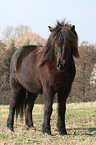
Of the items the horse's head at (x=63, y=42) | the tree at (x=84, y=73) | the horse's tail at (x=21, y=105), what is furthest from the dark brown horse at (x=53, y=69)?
the tree at (x=84, y=73)

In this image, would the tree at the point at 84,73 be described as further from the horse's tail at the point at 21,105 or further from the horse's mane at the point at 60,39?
the horse's mane at the point at 60,39

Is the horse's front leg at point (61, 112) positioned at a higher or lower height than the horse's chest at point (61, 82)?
lower

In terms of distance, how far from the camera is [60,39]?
5.52 m

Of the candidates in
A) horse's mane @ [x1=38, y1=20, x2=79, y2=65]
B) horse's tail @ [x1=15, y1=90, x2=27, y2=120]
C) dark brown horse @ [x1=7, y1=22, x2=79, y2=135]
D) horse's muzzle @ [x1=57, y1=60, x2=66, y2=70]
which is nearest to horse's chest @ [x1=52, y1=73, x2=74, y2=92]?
dark brown horse @ [x1=7, y1=22, x2=79, y2=135]

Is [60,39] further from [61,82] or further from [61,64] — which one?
[61,82]

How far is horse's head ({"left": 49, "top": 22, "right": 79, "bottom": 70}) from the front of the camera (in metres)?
5.41

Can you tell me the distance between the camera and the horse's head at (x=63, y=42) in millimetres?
5406

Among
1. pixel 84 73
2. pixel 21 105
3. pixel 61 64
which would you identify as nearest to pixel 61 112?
pixel 61 64

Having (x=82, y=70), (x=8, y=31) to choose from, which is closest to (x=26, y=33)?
(x=8, y=31)

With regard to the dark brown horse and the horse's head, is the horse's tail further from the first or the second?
the horse's head

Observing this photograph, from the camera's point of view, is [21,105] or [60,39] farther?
[21,105]

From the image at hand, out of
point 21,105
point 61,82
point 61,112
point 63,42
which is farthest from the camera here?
point 21,105

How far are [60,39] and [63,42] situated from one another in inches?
3.9

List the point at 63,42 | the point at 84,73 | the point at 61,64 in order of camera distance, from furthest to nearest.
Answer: the point at 84,73 < the point at 63,42 < the point at 61,64
